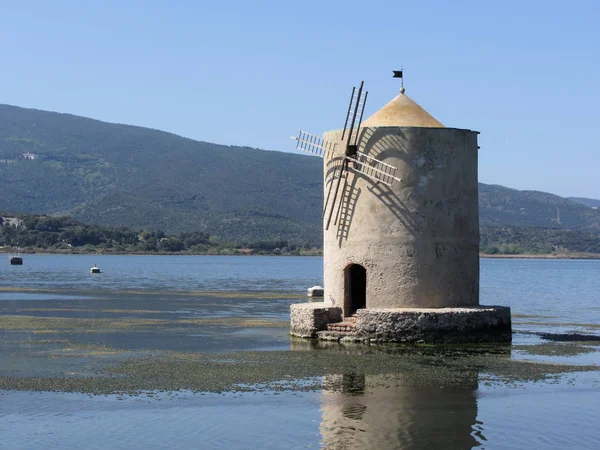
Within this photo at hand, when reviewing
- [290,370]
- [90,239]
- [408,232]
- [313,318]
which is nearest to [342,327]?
[313,318]

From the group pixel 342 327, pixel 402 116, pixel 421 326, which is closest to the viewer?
pixel 421 326

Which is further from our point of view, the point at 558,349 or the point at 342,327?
the point at 342,327

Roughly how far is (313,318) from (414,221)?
9.68 feet

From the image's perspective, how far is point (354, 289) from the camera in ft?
78.8

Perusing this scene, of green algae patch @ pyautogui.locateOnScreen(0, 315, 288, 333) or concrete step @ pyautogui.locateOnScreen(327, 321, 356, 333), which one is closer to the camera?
concrete step @ pyautogui.locateOnScreen(327, 321, 356, 333)

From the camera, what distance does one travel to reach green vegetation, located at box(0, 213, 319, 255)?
16700 cm

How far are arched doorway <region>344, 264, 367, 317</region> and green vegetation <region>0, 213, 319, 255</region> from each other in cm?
14579

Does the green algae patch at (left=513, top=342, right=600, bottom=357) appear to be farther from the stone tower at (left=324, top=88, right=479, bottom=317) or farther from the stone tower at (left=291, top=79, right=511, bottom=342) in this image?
the stone tower at (left=324, top=88, right=479, bottom=317)

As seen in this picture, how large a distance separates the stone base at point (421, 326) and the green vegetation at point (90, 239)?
488 feet

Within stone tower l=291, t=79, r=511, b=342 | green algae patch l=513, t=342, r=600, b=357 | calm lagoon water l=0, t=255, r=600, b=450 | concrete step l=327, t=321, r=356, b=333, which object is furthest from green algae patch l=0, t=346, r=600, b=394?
stone tower l=291, t=79, r=511, b=342

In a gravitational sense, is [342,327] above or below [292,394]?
above

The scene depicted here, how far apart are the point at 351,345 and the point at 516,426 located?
826 centimetres

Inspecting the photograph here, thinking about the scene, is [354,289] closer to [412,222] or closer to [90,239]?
[412,222]

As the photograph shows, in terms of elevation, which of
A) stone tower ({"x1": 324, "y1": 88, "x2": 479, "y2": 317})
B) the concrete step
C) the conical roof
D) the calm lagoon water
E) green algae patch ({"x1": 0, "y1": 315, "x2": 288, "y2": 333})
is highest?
the conical roof
